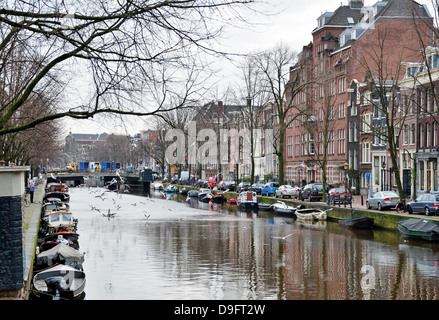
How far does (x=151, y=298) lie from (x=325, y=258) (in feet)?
42.9

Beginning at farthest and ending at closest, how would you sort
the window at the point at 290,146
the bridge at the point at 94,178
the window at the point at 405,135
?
the bridge at the point at 94,178, the window at the point at 290,146, the window at the point at 405,135

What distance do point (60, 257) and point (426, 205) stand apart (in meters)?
26.6

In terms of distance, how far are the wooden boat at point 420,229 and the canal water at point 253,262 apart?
0.49m

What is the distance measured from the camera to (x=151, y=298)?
2480cm

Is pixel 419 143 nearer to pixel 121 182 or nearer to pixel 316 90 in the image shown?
pixel 316 90

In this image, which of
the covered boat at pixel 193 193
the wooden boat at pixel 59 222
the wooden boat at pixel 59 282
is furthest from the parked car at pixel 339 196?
the covered boat at pixel 193 193

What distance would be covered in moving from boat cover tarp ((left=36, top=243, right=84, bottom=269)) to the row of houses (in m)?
29.0

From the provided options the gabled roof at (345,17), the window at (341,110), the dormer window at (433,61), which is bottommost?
the window at (341,110)

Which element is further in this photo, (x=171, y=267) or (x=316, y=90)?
(x=316, y=90)

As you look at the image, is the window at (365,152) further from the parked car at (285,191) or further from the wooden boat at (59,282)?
the wooden boat at (59,282)

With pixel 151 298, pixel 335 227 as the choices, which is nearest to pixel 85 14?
pixel 151 298

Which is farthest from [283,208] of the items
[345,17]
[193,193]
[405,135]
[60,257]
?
[345,17]

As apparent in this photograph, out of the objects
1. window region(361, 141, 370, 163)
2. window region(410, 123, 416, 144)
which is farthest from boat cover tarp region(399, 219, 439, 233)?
window region(361, 141, 370, 163)

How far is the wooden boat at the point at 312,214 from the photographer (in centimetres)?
5528
